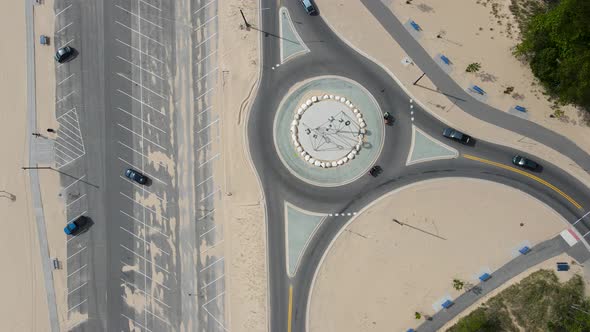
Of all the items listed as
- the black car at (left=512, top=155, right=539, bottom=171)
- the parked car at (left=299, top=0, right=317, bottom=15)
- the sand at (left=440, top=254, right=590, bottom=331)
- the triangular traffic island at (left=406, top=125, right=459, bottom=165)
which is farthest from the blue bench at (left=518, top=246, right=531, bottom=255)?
the parked car at (left=299, top=0, right=317, bottom=15)

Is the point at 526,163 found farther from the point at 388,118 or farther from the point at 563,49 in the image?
the point at 388,118

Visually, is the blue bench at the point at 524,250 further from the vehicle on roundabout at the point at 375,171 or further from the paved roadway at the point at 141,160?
the paved roadway at the point at 141,160

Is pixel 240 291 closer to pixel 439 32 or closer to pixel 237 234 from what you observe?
pixel 237 234

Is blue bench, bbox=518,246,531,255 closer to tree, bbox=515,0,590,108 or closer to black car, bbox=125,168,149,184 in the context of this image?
tree, bbox=515,0,590,108

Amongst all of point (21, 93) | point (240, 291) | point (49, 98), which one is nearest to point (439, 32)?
point (240, 291)

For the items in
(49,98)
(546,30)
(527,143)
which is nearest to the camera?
(546,30)
